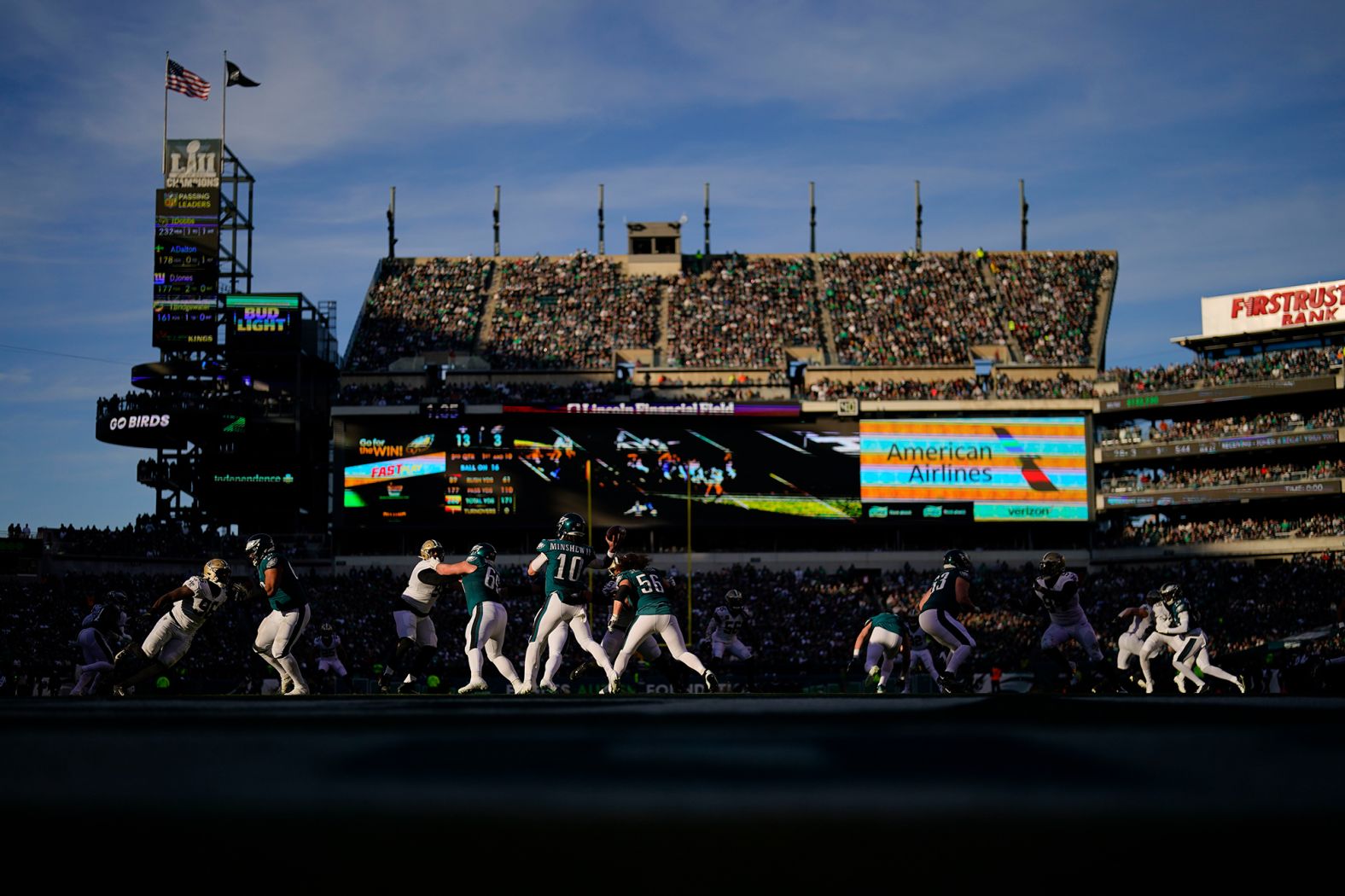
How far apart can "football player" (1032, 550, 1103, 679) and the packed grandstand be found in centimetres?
3116

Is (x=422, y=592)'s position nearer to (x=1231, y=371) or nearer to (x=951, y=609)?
(x=951, y=609)

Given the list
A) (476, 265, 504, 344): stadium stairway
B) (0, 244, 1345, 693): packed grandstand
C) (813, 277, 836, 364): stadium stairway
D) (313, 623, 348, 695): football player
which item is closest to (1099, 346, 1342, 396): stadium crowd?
(0, 244, 1345, 693): packed grandstand

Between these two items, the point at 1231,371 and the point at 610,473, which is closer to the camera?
the point at 610,473

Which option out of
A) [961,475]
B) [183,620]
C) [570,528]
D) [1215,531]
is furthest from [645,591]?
[1215,531]

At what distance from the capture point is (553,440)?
62438 millimetres

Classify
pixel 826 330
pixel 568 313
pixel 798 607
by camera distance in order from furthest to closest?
1. pixel 568 313
2. pixel 826 330
3. pixel 798 607

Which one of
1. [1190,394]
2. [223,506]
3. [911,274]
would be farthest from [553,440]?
[1190,394]

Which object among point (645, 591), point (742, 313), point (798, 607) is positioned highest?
point (742, 313)

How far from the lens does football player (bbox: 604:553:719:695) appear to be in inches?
668

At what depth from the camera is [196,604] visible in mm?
17156

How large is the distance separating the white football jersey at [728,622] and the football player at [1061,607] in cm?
743

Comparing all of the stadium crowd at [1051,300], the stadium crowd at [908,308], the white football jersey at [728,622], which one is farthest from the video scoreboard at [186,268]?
the white football jersey at [728,622]

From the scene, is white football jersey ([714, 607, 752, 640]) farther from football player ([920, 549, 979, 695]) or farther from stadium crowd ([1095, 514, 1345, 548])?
stadium crowd ([1095, 514, 1345, 548])

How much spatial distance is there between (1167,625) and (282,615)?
14321mm
